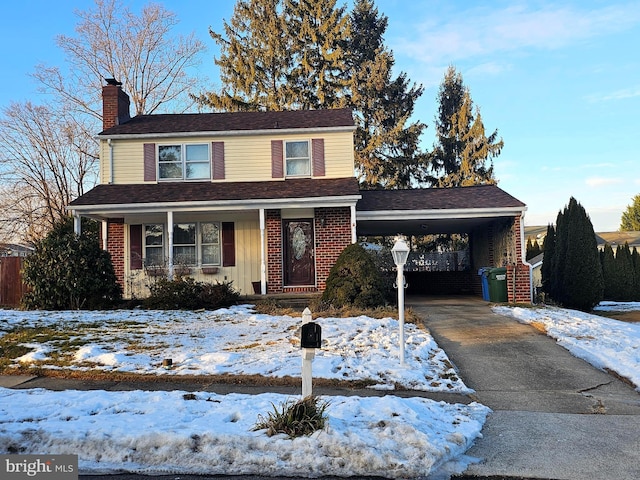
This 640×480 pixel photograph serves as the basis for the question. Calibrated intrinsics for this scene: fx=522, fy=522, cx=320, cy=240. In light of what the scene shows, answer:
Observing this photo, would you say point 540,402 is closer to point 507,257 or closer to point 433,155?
point 507,257

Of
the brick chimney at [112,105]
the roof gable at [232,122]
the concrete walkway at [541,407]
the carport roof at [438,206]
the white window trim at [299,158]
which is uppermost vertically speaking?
the brick chimney at [112,105]

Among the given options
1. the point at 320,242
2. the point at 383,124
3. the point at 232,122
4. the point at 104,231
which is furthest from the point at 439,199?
the point at 383,124

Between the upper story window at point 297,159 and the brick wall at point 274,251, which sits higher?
the upper story window at point 297,159

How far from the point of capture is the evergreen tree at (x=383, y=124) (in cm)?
3191

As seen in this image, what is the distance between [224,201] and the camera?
15148 mm

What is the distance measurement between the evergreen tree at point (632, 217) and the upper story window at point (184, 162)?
5013 cm

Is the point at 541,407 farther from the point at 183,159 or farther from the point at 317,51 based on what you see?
the point at 317,51

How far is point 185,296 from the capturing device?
1359 centimetres

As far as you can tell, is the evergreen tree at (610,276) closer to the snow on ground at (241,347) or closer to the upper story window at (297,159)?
the upper story window at (297,159)

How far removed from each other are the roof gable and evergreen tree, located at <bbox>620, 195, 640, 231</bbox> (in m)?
46.5

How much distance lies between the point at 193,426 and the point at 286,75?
101 ft

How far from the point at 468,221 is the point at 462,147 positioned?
16263 millimetres

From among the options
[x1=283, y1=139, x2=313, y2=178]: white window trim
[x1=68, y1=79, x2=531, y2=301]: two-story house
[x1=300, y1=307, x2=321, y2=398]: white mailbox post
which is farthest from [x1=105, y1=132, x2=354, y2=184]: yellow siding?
[x1=300, y1=307, x2=321, y2=398]: white mailbox post

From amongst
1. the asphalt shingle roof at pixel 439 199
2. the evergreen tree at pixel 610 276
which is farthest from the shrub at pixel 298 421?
the evergreen tree at pixel 610 276
